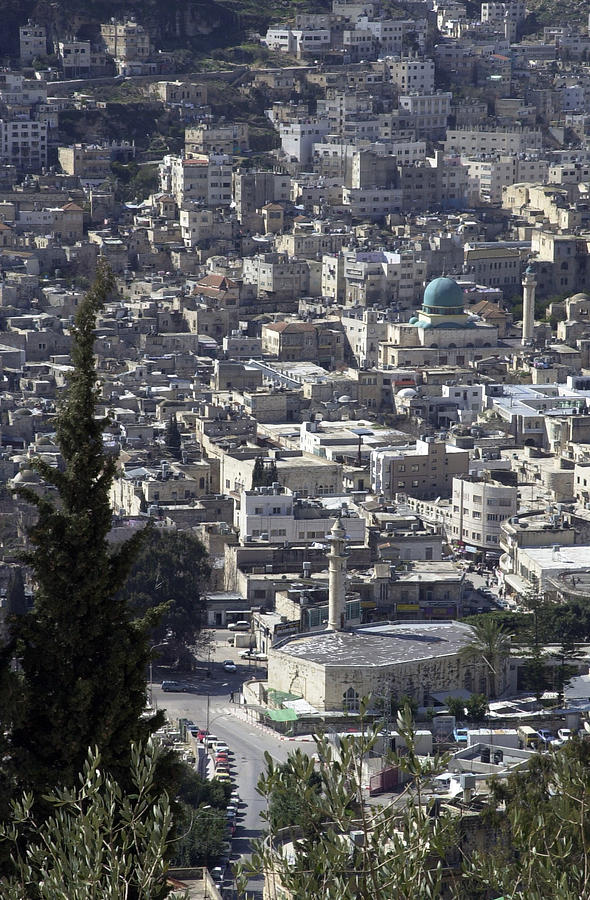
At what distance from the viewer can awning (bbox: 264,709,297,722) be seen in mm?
35406

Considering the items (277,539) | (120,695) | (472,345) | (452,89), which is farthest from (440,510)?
(452,89)

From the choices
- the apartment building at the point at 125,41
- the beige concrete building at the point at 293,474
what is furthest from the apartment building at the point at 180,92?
the beige concrete building at the point at 293,474

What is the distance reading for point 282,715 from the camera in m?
35.6

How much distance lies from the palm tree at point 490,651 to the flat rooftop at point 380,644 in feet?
0.83

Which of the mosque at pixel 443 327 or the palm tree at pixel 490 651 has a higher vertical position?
the mosque at pixel 443 327

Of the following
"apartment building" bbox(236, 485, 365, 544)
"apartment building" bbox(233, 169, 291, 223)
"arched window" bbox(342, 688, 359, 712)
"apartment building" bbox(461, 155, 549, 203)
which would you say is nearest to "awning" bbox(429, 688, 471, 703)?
"arched window" bbox(342, 688, 359, 712)

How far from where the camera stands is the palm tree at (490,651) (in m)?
37.0

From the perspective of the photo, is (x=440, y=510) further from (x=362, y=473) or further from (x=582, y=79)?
(x=582, y=79)

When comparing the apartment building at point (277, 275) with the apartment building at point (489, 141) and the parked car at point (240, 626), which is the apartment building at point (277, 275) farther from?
the parked car at point (240, 626)

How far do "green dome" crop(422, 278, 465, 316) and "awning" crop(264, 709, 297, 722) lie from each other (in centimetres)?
3119

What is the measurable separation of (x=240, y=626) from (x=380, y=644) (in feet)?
15.2

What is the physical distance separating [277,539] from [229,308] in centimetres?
2523

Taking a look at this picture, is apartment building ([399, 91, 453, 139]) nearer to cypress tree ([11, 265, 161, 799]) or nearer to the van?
the van

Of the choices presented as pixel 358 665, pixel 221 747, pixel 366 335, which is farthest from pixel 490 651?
pixel 366 335
